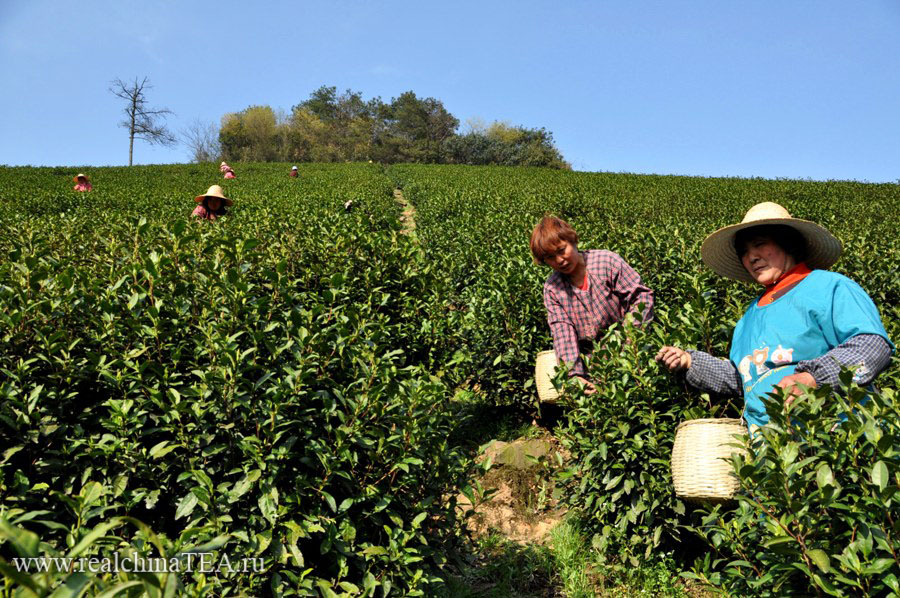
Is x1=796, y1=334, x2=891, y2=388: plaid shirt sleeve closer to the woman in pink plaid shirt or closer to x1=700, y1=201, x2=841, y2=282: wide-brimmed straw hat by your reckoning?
x1=700, y1=201, x2=841, y2=282: wide-brimmed straw hat

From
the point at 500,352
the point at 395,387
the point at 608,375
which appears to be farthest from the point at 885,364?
the point at 500,352

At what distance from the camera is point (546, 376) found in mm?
4129

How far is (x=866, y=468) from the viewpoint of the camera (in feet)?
5.65

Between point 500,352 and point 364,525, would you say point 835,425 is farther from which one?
point 500,352

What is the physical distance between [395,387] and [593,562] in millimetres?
1924

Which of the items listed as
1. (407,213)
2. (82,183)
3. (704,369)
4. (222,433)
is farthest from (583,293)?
(82,183)

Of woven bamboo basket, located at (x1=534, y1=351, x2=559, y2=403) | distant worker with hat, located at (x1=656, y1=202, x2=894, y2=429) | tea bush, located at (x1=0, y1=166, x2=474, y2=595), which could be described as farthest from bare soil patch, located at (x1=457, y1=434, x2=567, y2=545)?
tea bush, located at (x1=0, y1=166, x2=474, y2=595)

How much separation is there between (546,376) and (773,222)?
1.98 m

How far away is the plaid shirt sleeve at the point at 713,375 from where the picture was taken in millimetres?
2674

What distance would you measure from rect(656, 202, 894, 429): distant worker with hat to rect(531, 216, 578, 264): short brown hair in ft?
3.05

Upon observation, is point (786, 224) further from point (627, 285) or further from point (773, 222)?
point (627, 285)

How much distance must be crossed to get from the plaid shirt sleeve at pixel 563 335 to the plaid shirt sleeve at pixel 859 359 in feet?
5.42

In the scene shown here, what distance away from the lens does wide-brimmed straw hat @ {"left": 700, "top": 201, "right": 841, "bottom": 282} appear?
260 centimetres

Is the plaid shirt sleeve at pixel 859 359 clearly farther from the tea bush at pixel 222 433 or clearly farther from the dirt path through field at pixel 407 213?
the dirt path through field at pixel 407 213
